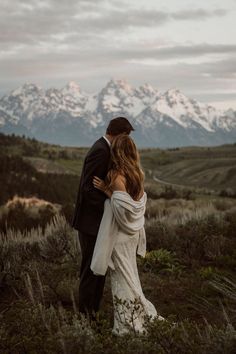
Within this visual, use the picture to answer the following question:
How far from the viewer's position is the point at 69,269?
29.2 feet

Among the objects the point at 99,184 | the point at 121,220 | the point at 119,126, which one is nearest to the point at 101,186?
the point at 99,184

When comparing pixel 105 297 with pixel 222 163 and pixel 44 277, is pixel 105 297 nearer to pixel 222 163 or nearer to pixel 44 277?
pixel 44 277

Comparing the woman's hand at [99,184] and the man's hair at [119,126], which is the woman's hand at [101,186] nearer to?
the woman's hand at [99,184]

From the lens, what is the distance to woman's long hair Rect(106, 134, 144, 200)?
6008 mm

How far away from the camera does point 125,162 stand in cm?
602

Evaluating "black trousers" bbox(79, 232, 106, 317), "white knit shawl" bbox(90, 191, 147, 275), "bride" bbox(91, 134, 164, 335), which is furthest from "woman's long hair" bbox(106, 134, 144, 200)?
"black trousers" bbox(79, 232, 106, 317)

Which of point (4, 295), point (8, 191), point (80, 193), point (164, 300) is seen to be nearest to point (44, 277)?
point (4, 295)

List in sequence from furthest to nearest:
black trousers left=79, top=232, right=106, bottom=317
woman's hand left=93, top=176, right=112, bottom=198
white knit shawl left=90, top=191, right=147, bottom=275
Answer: black trousers left=79, top=232, right=106, bottom=317 → woman's hand left=93, top=176, right=112, bottom=198 → white knit shawl left=90, top=191, right=147, bottom=275

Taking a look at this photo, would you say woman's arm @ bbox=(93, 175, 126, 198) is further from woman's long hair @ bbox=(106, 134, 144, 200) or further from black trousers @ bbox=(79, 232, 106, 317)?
black trousers @ bbox=(79, 232, 106, 317)

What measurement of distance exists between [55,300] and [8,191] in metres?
35.4

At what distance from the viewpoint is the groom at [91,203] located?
240 inches

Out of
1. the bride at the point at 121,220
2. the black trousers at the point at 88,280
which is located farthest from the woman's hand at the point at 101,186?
the black trousers at the point at 88,280

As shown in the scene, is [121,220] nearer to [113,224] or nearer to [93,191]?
[113,224]

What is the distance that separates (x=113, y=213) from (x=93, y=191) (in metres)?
0.31
